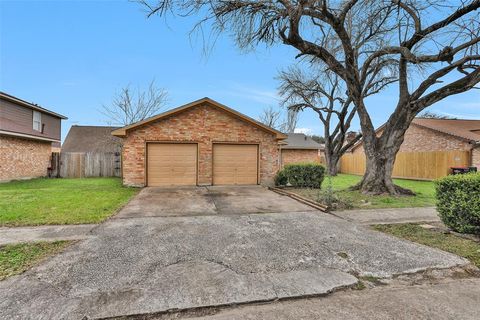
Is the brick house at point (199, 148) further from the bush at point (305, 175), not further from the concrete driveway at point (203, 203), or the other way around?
the concrete driveway at point (203, 203)

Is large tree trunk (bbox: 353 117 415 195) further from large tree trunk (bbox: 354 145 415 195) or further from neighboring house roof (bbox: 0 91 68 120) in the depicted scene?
neighboring house roof (bbox: 0 91 68 120)

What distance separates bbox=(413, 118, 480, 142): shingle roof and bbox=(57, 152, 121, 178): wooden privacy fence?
22588mm

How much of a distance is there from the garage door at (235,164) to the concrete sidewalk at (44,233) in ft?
23.5

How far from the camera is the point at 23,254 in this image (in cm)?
380

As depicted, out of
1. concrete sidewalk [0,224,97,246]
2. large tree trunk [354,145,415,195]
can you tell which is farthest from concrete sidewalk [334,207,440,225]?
concrete sidewalk [0,224,97,246]

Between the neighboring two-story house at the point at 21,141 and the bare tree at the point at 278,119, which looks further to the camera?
the bare tree at the point at 278,119

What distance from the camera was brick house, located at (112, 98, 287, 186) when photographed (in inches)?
444

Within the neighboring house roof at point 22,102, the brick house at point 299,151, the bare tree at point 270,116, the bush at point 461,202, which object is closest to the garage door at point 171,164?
the bush at point 461,202

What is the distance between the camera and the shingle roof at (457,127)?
1747cm

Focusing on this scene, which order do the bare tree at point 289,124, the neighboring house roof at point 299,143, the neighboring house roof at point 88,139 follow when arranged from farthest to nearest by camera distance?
the bare tree at point 289,124, the neighboring house roof at point 88,139, the neighboring house roof at point 299,143

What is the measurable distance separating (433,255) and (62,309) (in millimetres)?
4904

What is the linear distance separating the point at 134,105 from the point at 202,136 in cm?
1275

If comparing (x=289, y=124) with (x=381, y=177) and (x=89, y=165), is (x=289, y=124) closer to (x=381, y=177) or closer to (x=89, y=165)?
(x=89, y=165)

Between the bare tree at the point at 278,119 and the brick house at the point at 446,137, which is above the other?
the bare tree at the point at 278,119
